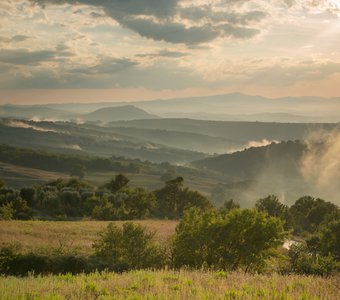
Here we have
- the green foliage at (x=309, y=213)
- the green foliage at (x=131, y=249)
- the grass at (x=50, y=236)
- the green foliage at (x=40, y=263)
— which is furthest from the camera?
the green foliage at (x=309, y=213)

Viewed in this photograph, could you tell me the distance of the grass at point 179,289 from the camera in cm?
1562

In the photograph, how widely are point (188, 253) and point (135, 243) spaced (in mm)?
4904

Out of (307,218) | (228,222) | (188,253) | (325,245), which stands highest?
(228,222)

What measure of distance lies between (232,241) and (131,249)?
8.66m

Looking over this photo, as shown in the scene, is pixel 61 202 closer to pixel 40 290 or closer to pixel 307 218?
pixel 307 218

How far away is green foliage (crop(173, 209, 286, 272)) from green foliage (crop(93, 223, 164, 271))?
2.04 metres

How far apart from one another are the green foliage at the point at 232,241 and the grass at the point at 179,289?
12712mm

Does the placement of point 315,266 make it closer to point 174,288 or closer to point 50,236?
point 174,288

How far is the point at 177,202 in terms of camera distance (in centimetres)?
13275

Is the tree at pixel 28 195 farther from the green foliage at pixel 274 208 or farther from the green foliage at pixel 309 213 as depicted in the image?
the green foliage at pixel 309 213

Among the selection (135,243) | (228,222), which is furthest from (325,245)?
(135,243)

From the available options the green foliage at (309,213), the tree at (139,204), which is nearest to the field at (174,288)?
the tree at (139,204)

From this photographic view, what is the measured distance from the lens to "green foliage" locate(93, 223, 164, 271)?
34656 mm

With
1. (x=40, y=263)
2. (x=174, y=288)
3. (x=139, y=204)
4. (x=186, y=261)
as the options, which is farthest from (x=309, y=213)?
(x=174, y=288)
